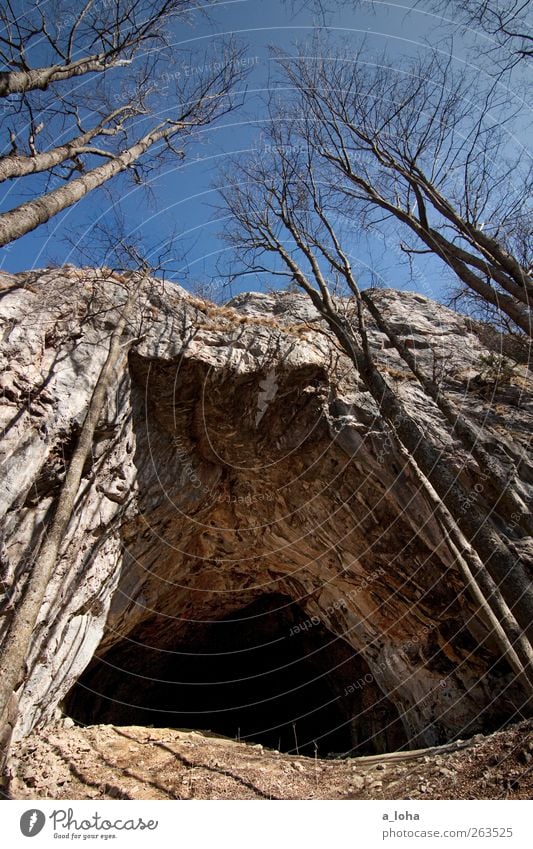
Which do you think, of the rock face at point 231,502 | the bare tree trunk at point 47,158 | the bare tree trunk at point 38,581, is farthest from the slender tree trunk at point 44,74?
the bare tree trunk at point 38,581

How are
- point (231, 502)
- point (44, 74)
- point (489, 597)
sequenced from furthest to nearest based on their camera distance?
1. point (231, 502)
2. point (489, 597)
3. point (44, 74)

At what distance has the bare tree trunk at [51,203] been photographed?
4.13 m

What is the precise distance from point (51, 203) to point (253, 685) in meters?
14.6

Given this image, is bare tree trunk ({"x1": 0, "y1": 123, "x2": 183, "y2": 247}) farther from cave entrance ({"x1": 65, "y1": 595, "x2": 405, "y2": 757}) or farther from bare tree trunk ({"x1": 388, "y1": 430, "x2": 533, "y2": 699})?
cave entrance ({"x1": 65, "y1": 595, "x2": 405, "y2": 757})

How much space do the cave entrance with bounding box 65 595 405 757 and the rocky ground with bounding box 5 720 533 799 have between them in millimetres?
3843

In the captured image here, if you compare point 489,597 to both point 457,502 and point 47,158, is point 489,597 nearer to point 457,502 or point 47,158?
point 457,502

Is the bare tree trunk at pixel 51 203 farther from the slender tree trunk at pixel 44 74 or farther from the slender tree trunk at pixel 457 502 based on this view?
the slender tree trunk at pixel 457 502

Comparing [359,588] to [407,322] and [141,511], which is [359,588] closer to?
[141,511]

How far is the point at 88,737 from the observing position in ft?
21.8

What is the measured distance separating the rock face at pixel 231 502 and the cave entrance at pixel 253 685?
11 centimetres

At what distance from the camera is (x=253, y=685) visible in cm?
1403

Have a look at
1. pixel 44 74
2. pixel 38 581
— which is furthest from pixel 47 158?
pixel 38 581

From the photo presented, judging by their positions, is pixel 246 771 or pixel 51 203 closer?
pixel 51 203
